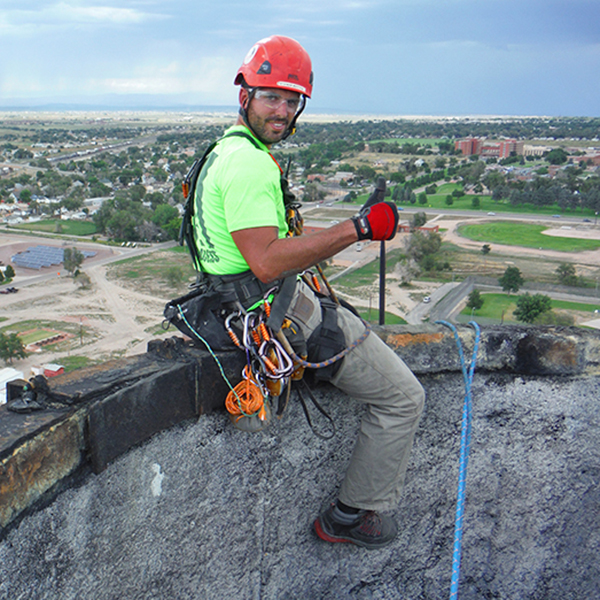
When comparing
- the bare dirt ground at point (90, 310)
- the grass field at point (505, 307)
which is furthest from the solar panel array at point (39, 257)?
the grass field at point (505, 307)

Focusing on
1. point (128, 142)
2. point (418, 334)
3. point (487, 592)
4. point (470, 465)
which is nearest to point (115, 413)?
point (418, 334)

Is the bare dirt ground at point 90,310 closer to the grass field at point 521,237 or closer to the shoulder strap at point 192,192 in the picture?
the shoulder strap at point 192,192

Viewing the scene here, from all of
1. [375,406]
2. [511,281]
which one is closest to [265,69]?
[375,406]

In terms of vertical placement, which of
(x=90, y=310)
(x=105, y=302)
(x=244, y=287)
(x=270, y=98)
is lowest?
(x=90, y=310)

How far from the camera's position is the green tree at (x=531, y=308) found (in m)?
32.5

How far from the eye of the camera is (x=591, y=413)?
292cm

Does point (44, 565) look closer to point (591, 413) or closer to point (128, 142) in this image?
point (591, 413)

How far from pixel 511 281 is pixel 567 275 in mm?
5918

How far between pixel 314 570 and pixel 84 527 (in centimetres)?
117

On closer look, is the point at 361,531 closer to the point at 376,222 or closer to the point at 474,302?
the point at 376,222

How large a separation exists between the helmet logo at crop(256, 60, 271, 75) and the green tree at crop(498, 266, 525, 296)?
38306 mm

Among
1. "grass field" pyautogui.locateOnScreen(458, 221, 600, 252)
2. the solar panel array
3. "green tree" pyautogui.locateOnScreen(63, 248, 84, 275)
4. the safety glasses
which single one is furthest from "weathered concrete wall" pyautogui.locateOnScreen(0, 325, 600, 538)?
the solar panel array

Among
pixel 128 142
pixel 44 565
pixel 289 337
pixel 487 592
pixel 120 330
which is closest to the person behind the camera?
pixel 44 565

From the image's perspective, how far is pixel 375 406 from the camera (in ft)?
8.11
